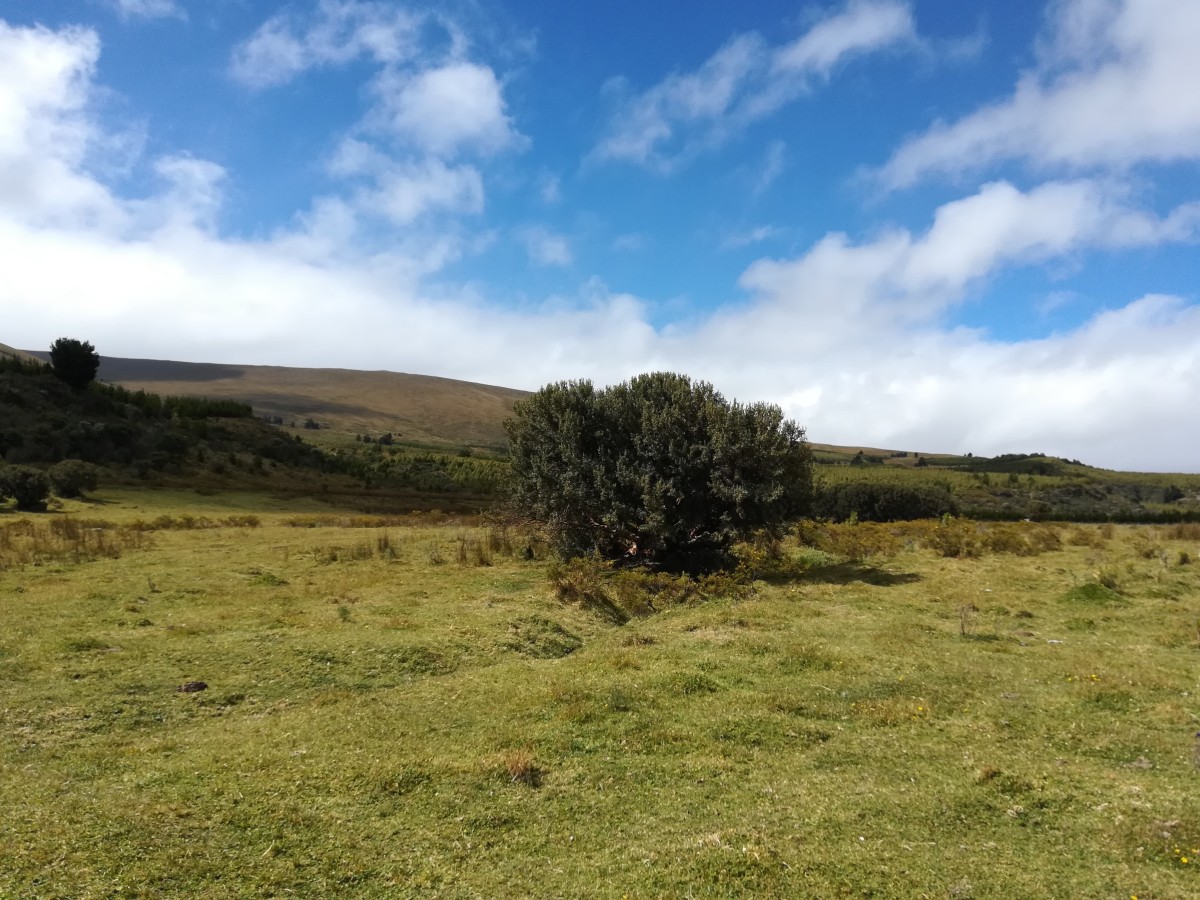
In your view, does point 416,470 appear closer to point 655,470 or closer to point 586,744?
point 655,470

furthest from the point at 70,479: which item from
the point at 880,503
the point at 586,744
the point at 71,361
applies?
the point at 880,503

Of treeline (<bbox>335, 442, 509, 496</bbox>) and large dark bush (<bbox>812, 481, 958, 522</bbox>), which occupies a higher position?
large dark bush (<bbox>812, 481, 958, 522</bbox>)

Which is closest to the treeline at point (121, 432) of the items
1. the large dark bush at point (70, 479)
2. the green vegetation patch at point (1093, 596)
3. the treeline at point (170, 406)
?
the treeline at point (170, 406)

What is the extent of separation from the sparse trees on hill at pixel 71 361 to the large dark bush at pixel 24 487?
113ft

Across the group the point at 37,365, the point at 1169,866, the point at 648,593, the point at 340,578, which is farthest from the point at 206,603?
the point at 37,365

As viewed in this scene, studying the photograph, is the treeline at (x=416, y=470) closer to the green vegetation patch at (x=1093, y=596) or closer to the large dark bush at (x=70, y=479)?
the large dark bush at (x=70, y=479)

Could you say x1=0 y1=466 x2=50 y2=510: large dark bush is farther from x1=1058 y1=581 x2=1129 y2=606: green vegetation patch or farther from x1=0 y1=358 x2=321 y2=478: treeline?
x1=1058 y1=581 x2=1129 y2=606: green vegetation patch

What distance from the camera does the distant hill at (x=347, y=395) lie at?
14075cm

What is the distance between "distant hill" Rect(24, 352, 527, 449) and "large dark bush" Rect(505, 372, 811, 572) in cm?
10339

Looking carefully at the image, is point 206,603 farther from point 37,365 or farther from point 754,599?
point 37,365

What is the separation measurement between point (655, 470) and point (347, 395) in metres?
159

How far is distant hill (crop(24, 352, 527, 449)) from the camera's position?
141 metres

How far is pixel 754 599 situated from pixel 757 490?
132 inches

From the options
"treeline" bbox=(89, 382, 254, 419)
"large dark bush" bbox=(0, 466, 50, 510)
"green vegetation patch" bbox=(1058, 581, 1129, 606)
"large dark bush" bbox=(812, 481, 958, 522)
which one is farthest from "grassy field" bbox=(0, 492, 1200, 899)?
"treeline" bbox=(89, 382, 254, 419)
